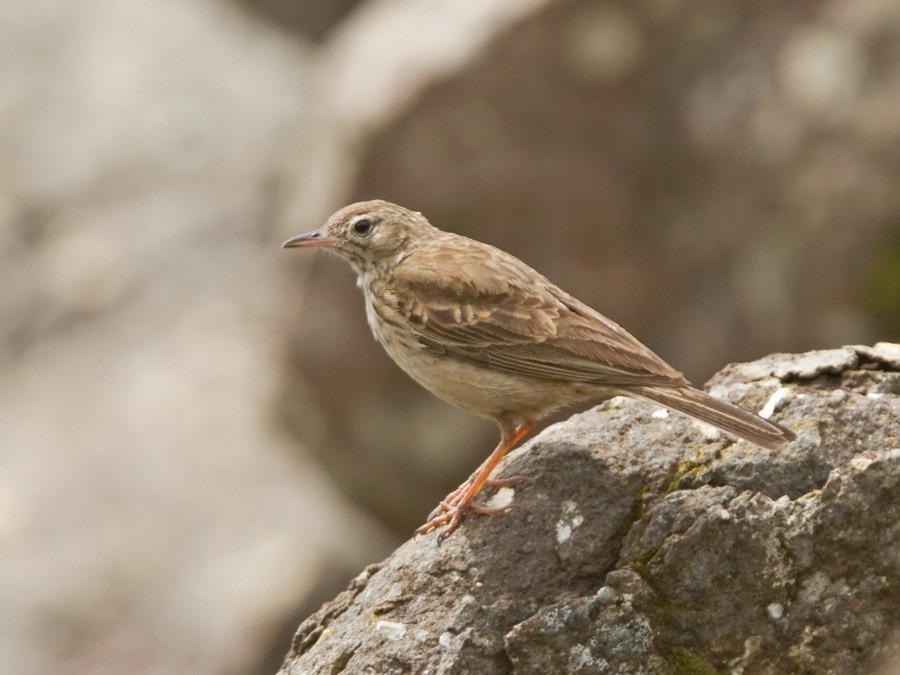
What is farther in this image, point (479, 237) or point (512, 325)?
A: point (479, 237)

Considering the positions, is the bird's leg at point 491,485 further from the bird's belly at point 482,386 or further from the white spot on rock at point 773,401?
the white spot on rock at point 773,401

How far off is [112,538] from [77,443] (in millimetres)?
1599

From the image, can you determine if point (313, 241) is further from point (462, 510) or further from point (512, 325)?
point (462, 510)

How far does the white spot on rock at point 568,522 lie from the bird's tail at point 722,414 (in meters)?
0.60

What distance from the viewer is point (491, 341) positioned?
6922mm

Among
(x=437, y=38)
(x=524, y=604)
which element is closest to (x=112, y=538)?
(x=437, y=38)

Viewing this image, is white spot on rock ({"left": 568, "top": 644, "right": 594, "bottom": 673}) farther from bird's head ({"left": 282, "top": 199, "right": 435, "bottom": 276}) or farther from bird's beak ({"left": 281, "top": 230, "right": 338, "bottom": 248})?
bird's beak ({"left": 281, "top": 230, "right": 338, "bottom": 248})

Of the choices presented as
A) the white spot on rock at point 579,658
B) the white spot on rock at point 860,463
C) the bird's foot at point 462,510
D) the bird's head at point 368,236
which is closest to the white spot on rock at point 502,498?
the bird's foot at point 462,510

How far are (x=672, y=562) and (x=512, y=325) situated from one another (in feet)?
5.24

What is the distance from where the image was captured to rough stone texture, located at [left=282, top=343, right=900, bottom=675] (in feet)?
18.7

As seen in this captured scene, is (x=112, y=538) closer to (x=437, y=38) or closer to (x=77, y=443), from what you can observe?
(x=77, y=443)

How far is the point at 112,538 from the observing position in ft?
43.5

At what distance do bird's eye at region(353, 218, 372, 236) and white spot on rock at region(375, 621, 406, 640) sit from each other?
244 centimetres

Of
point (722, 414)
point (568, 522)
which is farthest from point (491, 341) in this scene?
point (722, 414)
